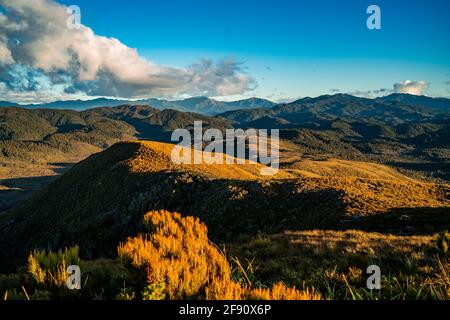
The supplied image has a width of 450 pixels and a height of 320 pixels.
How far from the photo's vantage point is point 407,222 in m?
20.5

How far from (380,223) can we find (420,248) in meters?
10.2

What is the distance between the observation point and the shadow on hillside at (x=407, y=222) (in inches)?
743

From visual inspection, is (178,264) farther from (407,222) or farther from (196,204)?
(196,204)

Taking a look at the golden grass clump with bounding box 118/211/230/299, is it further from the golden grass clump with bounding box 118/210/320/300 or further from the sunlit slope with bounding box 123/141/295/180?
the sunlit slope with bounding box 123/141/295/180

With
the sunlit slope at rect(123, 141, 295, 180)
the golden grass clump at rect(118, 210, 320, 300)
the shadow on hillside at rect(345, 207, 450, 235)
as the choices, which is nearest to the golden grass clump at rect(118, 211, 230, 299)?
the golden grass clump at rect(118, 210, 320, 300)

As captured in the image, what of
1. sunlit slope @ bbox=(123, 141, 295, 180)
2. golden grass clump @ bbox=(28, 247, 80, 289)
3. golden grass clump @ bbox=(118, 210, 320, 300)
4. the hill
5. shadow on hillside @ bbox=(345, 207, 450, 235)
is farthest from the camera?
sunlit slope @ bbox=(123, 141, 295, 180)

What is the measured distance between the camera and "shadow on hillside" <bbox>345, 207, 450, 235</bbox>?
18.9m

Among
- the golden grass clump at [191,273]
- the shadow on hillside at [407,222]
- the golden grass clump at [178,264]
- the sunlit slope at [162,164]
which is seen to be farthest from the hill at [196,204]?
the golden grass clump at [191,273]

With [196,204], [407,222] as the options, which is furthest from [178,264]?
[196,204]

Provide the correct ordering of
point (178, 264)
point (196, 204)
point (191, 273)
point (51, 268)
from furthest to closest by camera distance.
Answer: point (196, 204) < point (51, 268) < point (178, 264) < point (191, 273)

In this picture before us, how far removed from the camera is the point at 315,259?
435 inches

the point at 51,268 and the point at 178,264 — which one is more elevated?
the point at 178,264

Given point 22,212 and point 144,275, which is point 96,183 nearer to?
point 22,212
